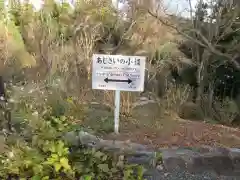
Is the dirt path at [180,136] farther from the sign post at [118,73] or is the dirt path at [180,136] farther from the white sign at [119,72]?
the white sign at [119,72]

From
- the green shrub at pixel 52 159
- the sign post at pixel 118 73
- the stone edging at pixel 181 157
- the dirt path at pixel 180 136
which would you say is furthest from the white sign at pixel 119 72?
the green shrub at pixel 52 159

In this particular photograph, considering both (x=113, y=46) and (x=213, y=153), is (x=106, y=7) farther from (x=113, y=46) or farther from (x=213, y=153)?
(x=213, y=153)

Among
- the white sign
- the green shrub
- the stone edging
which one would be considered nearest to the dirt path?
the stone edging

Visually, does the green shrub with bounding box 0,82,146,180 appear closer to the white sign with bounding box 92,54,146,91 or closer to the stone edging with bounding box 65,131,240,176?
the stone edging with bounding box 65,131,240,176

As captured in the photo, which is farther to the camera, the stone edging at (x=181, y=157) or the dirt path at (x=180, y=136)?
the dirt path at (x=180, y=136)

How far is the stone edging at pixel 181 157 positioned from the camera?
408 cm

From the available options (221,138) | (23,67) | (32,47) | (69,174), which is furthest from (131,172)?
(32,47)

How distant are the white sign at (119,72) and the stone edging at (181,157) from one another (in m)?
0.79

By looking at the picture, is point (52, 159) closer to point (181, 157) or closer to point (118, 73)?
point (181, 157)

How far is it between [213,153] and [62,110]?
207cm

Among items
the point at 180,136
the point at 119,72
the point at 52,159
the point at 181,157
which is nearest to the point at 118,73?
the point at 119,72

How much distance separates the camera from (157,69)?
7762 mm

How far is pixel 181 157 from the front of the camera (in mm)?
4164

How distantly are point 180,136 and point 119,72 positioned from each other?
1.10 meters
